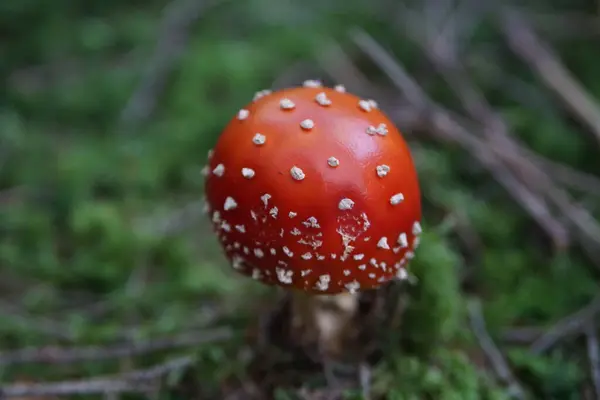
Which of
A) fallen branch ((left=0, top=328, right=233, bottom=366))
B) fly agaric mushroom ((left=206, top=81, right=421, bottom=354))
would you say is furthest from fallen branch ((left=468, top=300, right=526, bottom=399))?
fallen branch ((left=0, top=328, right=233, bottom=366))

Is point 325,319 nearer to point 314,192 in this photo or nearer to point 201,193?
point 314,192

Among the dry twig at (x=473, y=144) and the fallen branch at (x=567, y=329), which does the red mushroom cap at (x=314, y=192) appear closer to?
the fallen branch at (x=567, y=329)

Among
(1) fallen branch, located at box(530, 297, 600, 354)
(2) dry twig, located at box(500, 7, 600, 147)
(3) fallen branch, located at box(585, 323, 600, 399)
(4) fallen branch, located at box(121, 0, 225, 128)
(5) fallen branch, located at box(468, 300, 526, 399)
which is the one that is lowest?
(4) fallen branch, located at box(121, 0, 225, 128)

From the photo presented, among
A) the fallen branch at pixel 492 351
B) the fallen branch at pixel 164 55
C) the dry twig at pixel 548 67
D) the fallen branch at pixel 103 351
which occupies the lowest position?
the fallen branch at pixel 103 351

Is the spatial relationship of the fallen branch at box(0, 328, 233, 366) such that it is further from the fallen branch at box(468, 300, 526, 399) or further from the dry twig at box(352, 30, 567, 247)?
the dry twig at box(352, 30, 567, 247)

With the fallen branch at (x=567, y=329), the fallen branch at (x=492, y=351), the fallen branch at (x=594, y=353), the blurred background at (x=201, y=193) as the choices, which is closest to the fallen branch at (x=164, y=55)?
the blurred background at (x=201, y=193)

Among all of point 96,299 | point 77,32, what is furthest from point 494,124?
point 77,32

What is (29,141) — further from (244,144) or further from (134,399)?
(244,144)
